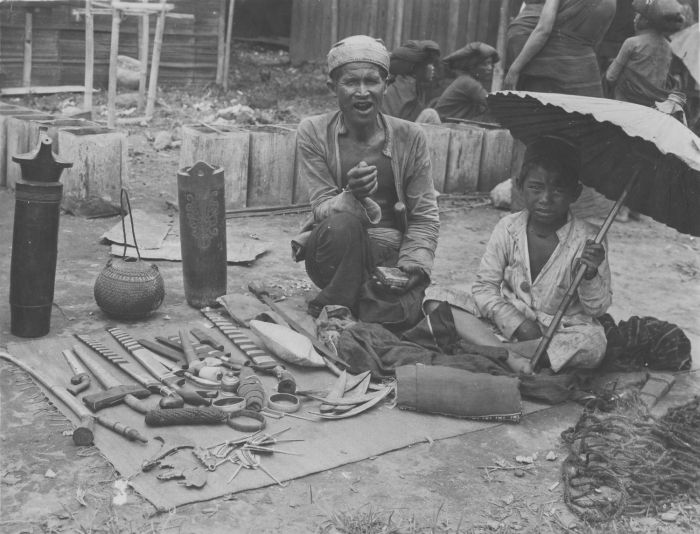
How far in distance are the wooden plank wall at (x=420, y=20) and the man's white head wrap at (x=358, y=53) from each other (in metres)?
7.87

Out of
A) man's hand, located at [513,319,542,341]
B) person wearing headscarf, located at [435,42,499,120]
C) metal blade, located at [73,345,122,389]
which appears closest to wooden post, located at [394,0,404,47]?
person wearing headscarf, located at [435,42,499,120]

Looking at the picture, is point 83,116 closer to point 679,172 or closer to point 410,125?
point 410,125

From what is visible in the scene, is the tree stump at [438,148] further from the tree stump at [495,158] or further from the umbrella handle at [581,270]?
the umbrella handle at [581,270]

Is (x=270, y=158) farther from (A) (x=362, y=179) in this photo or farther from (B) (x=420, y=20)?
(B) (x=420, y=20)

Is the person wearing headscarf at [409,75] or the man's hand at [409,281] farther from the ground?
the person wearing headscarf at [409,75]

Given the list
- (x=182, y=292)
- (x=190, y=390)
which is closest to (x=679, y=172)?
(x=190, y=390)

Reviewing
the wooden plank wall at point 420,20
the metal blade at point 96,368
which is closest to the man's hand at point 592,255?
the metal blade at point 96,368

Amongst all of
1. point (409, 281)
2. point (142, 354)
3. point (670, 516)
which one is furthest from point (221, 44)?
point (670, 516)

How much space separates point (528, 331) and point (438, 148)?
4.43m

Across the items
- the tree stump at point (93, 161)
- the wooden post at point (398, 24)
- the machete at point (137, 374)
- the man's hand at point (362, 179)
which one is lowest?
the machete at point (137, 374)

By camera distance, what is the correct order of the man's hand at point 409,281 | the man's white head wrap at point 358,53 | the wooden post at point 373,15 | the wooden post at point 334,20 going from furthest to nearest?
the wooden post at point 334,20, the wooden post at point 373,15, the man's hand at point 409,281, the man's white head wrap at point 358,53

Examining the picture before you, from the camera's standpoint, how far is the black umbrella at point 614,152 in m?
3.71

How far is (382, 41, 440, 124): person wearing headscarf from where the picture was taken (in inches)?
334

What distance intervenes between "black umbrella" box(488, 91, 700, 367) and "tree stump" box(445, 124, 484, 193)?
4.24 m
